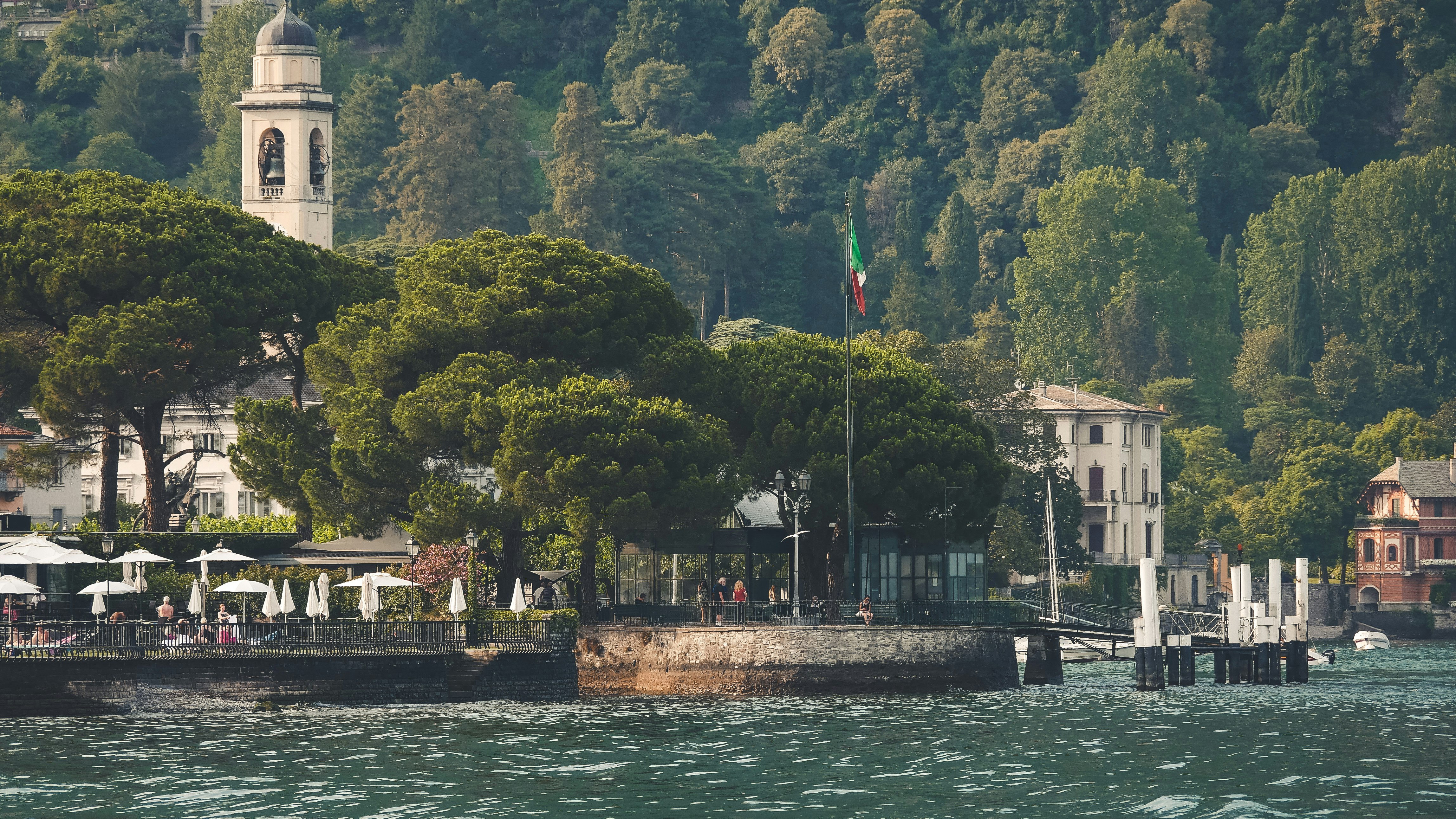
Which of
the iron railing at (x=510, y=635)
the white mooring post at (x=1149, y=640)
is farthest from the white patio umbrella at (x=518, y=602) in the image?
the white mooring post at (x=1149, y=640)

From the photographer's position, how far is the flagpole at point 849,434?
81.1 m

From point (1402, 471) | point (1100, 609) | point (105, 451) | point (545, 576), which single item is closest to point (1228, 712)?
point (545, 576)

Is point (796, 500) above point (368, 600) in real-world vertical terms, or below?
above

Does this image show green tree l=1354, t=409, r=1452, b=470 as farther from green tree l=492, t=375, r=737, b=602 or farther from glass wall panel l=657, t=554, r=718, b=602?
green tree l=492, t=375, r=737, b=602

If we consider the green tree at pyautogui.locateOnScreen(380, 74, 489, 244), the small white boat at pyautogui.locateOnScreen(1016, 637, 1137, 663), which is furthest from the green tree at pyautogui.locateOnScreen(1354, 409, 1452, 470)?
the small white boat at pyautogui.locateOnScreen(1016, 637, 1137, 663)

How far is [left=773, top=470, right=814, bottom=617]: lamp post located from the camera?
79750 mm

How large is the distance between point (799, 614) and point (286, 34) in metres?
62.3

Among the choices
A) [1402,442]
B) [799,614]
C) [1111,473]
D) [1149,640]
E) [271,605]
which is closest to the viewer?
[271,605]

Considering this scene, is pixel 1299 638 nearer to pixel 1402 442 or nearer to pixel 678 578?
pixel 678 578

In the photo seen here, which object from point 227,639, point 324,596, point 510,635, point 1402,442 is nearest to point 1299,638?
point 510,635

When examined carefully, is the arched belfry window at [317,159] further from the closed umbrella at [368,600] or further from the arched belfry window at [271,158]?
the closed umbrella at [368,600]

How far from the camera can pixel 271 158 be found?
132375 millimetres

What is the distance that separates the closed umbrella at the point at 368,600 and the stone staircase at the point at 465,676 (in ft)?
9.03

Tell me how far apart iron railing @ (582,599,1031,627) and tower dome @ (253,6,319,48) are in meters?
57.8
